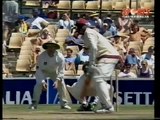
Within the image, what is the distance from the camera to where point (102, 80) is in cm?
1249

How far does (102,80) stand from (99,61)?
41 cm

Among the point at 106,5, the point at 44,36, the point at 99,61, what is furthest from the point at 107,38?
the point at 106,5

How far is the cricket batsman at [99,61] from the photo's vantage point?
12.4 meters

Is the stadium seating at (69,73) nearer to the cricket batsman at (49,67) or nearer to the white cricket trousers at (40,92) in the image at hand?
the white cricket trousers at (40,92)

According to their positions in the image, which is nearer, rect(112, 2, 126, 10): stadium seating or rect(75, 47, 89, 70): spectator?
rect(75, 47, 89, 70): spectator

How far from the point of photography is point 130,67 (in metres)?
19.1

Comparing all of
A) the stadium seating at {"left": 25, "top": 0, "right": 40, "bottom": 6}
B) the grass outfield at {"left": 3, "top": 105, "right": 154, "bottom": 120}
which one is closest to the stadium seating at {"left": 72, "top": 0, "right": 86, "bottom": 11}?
the stadium seating at {"left": 25, "top": 0, "right": 40, "bottom": 6}

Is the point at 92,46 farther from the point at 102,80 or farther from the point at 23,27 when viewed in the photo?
the point at 23,27

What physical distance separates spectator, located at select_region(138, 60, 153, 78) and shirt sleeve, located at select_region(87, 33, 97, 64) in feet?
20.8

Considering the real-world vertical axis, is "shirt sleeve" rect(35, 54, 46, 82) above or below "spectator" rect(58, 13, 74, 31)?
below

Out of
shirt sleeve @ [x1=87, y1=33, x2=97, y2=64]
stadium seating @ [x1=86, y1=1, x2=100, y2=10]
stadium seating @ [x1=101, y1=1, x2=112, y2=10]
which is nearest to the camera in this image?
shirt sleeve @ [x1=87, y1=33, x2=97, y2=64]

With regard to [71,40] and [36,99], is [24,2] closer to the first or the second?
[71,40]

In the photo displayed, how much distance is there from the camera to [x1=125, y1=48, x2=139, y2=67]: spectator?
761 inches

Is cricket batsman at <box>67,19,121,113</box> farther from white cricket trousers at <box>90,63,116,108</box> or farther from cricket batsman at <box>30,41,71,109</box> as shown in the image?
cricket batsman at <box>30,41,71,109</box>
